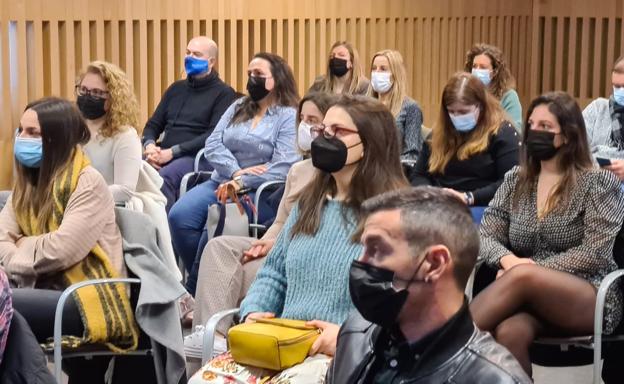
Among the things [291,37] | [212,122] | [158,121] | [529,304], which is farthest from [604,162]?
[291,37]

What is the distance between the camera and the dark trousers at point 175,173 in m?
7.44

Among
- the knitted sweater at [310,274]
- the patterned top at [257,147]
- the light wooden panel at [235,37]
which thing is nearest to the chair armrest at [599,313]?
the knitted sweater at [310,274]

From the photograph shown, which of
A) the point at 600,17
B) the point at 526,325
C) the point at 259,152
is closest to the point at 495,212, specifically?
the point at 526,325

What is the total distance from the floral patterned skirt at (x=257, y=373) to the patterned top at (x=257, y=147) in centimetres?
288

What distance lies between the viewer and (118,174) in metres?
5.88

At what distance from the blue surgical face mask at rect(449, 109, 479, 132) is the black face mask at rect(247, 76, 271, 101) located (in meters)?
1.41

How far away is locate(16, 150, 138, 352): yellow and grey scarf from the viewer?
4.39m

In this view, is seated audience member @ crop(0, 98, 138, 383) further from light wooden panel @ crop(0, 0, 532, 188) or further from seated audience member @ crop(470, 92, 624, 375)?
light wooden panel @ crop(0, 0, 532, 188)

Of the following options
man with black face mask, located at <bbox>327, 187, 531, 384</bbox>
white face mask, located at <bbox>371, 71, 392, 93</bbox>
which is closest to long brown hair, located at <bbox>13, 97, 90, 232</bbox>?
man with black face mask, located at <bbox>327, 187, 531, 384</bbox>

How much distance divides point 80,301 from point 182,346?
1.29 ft

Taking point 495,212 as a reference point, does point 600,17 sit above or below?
above

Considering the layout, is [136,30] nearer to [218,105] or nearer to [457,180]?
[218,105]

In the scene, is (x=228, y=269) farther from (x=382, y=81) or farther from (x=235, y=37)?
(x=235, y=37)

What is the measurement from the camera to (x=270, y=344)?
3.52 metres
